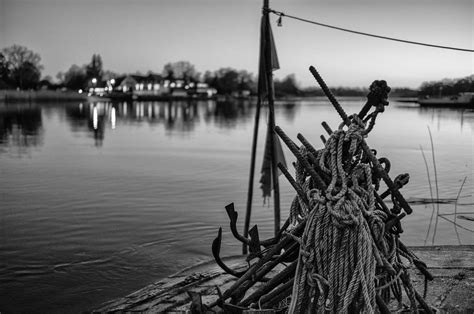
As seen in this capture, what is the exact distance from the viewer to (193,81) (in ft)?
622

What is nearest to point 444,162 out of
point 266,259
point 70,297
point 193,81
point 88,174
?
point 88,174

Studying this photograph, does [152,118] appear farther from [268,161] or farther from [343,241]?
[343,241]

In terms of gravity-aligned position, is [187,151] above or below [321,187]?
below

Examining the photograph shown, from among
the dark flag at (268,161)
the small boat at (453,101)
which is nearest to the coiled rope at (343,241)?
the dark flag at (268,161)

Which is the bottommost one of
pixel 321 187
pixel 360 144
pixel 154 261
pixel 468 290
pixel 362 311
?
pixel 154 261

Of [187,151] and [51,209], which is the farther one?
→ [187,151]

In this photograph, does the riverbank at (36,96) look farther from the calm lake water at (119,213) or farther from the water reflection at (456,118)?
the calm lake water at (119,213)

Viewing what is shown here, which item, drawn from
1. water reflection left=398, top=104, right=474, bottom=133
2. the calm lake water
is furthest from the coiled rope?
water reflection left=398, top=104, right=474, bottom=133

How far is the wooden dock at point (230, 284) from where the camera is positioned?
5.64 meters

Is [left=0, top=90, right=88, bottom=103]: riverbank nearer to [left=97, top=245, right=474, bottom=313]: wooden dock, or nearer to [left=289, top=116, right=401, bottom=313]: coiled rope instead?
[left=97, top=245, right=474, bottom=313]: wooden dock

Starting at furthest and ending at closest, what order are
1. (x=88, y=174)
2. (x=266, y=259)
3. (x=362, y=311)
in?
(x=88, y=174) < (x=266, y=259) < (x=362, y=311)

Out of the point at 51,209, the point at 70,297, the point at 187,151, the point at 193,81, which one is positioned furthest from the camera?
the point at 193,81

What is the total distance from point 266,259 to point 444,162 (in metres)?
26.4

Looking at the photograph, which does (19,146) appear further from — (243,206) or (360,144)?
(360,144)
